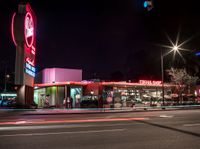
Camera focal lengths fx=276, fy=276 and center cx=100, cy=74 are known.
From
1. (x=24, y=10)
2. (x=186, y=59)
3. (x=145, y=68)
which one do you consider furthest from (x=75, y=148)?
(x=145, y=68)

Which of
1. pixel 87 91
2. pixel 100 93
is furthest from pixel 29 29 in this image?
pixel 100 93

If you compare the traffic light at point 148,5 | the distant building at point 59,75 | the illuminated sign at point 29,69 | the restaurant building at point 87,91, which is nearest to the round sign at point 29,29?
the illuminated sign at point 29,69

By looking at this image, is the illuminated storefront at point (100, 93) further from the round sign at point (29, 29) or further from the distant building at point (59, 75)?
the round sign at point (29, 29)

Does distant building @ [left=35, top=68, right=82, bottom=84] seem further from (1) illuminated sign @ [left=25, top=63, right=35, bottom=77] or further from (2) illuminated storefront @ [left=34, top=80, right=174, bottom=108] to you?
(1) illuminated sign @ [left=25, top=63, right=35, bottom=77]

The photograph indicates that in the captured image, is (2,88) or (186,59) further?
(2,88)

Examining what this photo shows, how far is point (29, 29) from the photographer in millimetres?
36344

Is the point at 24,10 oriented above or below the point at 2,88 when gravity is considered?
above

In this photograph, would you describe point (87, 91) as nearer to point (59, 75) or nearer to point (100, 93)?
point (100, 93)

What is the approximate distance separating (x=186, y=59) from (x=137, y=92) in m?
22.2

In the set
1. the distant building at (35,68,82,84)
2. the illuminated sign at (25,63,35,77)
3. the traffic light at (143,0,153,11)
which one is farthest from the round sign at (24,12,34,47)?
the traffic light at (143,0,153,11)

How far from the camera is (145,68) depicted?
83.7 metres

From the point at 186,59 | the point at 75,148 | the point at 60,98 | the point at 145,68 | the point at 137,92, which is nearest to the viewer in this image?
the point at 75,148

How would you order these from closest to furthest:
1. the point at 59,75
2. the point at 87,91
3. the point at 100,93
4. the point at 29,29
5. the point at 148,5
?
1. the point at 148,5
2. the point at 29,29
3. the point at 100,93
4. the point at 87,91
5. the point at 59,75

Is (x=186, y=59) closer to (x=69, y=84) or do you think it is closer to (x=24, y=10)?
(x=69, y=84)
